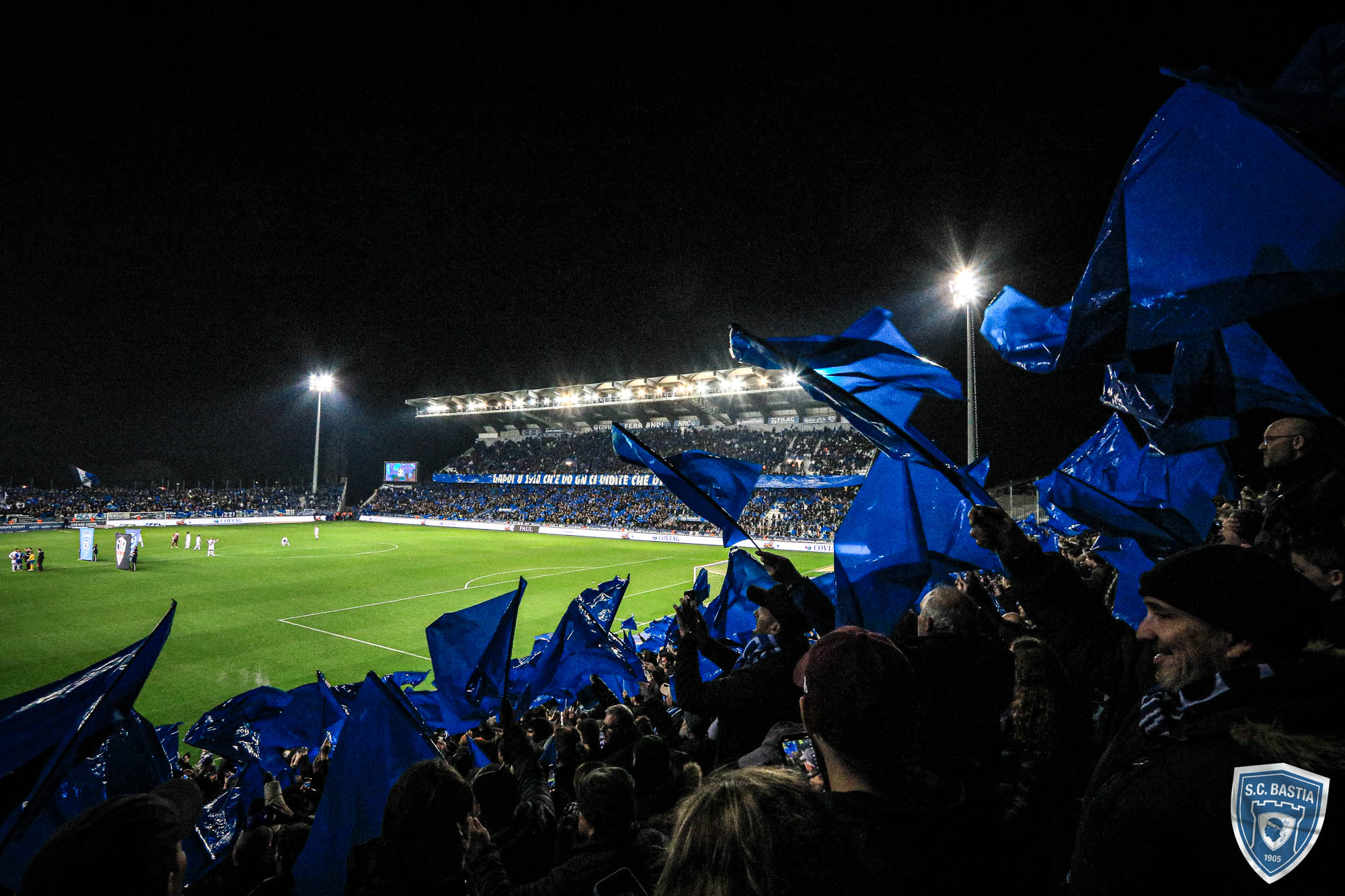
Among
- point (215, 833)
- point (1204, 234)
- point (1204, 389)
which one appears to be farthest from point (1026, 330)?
point (215, 833)

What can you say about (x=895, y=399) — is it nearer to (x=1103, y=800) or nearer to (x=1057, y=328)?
(x=1057, y=328)

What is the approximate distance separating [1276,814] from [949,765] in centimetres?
60

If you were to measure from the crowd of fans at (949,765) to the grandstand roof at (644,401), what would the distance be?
4444 centimetres

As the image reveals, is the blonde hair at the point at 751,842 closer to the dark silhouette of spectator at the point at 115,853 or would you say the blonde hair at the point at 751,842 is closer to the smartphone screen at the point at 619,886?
the smartphone screen at the point at 619,886

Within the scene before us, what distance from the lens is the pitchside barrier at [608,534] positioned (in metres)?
36.4

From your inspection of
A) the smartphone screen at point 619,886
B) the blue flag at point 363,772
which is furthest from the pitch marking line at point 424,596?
the smartphone screen at point 619,886

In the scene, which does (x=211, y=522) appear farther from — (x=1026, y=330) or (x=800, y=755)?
(x=1026, y=330)

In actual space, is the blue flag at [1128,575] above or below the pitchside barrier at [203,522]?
above

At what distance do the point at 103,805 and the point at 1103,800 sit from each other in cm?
226

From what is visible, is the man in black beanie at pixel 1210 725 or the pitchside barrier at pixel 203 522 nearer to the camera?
the man in black beanie at pixel 1210 725

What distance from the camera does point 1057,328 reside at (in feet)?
12.4

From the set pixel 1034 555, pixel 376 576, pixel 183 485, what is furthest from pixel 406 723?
pixel 183 485

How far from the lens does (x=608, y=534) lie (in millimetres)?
45719

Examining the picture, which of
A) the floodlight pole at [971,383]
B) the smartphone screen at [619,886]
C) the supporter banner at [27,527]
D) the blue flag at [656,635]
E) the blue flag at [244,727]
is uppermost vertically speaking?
the floodlight pole at [971,383]
